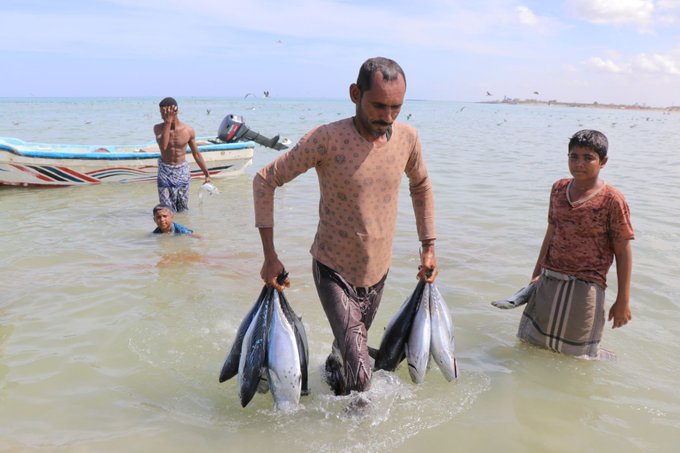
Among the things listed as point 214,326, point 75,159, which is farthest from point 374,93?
point 75,159

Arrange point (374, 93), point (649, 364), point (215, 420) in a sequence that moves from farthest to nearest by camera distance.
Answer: point (649, 364)
point (215, 420)
point (374, 93)

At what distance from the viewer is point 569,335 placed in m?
3.68

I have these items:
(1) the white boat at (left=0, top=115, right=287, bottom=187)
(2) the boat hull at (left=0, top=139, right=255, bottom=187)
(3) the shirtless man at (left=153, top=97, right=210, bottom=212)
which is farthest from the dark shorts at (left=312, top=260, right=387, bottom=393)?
(2) the boat hull at (left=0, top=139, right=255, bottom=187)

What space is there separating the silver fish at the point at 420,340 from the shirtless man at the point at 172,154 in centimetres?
545

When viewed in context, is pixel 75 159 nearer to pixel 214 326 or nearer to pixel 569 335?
pixel 214 326

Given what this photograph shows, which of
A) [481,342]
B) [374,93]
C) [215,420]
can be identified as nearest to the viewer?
[374,93]

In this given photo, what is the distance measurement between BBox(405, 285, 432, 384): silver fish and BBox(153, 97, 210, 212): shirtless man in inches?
215

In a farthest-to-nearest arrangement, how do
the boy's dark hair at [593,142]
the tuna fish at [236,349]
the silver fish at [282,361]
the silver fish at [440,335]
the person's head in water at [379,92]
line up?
the boy's dark hair at [593,142] < the silver fish at [440,335] < the tuna fish at [236,349] < the silver fish at [282,361] < the person's head in water at [379,92]

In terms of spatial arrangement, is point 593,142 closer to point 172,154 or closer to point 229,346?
point 229,346

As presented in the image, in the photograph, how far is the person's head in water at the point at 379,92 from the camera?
2.46m

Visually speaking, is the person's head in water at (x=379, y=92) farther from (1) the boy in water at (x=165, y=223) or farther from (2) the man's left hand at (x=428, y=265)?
(1) the boy in water at (x=165, y=223)

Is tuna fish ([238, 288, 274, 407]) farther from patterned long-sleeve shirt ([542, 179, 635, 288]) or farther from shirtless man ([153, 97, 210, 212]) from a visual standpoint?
shirtless man ([153, 97, 210, 212])

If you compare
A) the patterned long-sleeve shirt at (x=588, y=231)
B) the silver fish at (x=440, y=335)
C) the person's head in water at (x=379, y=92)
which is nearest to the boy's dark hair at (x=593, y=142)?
the patterned long-sleeve shirt at (x=588, y=231)

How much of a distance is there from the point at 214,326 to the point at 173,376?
2.92 feet
